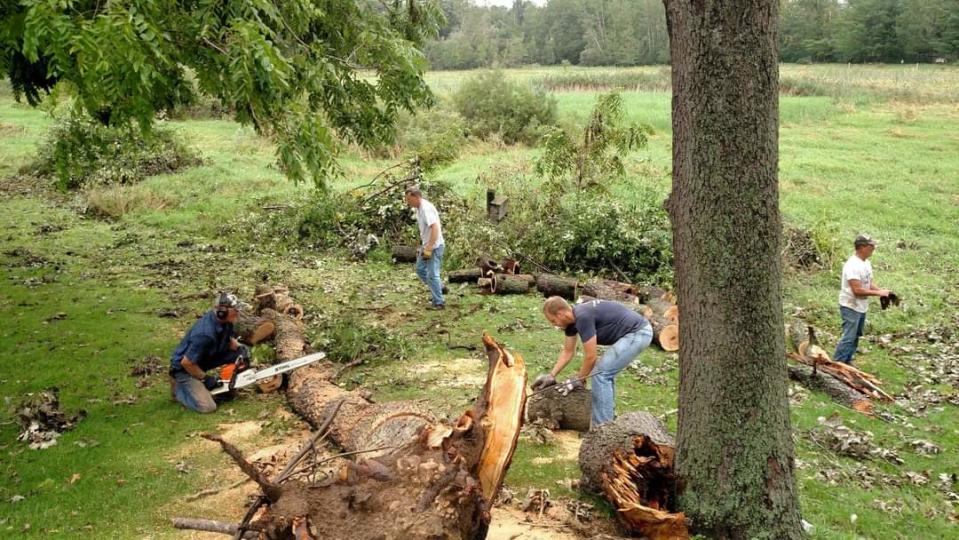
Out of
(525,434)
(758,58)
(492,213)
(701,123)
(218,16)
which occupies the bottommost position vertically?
(525,434)

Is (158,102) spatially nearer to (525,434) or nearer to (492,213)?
(525,434)

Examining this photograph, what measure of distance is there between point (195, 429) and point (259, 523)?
3583mm

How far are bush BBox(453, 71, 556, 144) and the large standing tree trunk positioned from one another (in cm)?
2322

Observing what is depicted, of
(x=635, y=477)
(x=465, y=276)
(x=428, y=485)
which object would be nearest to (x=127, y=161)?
(x=465, y=276)

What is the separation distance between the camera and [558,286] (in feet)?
39.4

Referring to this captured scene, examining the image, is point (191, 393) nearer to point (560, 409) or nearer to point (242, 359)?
point (242, 359)

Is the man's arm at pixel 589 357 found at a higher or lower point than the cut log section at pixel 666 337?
higher

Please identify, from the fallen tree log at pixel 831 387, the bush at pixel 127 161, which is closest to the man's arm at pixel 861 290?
the fallen tree log at pixel 831 387

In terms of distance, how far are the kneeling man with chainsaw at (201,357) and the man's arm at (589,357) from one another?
3.81 meters

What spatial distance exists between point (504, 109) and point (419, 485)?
25519mm

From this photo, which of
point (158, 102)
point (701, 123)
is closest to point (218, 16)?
point (158, 102)

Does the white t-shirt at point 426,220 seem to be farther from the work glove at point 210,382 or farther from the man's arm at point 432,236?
the work glove at point 210,382

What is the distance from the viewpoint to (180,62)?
697cm

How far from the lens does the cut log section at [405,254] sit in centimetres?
1378
